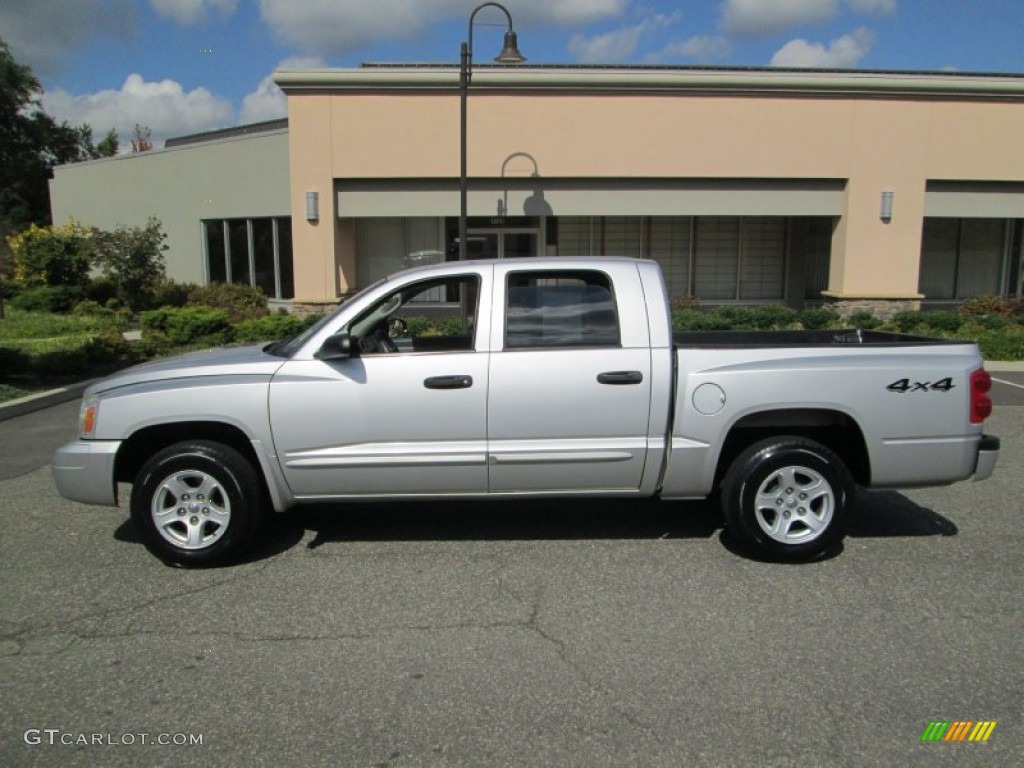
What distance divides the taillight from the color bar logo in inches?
87.6

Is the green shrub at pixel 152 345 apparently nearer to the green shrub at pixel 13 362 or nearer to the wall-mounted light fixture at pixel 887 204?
the green shrub at pixel 13 362

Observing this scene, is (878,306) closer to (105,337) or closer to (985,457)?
(985,457)

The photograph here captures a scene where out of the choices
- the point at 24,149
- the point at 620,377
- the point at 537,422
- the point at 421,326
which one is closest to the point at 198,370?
the point at 537,422

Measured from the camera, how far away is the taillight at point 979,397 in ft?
16.3

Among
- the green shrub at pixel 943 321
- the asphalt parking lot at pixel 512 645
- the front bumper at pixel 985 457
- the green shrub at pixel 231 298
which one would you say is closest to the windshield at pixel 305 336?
the asphalt parking lot at pixel 512 645

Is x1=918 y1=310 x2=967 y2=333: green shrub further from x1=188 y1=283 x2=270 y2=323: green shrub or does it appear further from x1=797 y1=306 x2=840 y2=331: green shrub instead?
x1=188 y1=283 x2=270 y2=323: green shrub

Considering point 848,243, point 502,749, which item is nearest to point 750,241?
point 848,243

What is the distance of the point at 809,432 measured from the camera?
5.42 metres

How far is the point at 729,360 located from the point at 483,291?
1594mm

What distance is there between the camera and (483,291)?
5164mm

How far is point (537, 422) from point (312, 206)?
13746 mm

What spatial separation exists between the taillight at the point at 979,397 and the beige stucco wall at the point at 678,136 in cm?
1342

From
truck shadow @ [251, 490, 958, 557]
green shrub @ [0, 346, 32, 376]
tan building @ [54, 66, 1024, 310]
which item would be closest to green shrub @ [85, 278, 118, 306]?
tan building @ [54, 66, 1024, 310]

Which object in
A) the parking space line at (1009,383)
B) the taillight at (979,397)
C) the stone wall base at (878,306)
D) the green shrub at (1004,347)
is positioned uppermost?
the stone wall base at (878,306)
